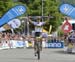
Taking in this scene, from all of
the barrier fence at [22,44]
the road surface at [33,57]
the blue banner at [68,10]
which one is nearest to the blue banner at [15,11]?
the blue banner at [68,10]

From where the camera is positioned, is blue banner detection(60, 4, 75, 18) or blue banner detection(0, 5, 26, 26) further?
blue banner detection(0, 5, 26, 26)

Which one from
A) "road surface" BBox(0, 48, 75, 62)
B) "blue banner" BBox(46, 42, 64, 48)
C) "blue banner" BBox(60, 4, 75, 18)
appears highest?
"blue banner" BBox(60, 4, 75, 18)

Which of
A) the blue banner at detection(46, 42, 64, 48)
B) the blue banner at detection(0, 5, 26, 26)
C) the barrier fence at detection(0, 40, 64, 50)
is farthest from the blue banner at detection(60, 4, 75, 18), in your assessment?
the blue banner at detection(46, 42, 64, 48)

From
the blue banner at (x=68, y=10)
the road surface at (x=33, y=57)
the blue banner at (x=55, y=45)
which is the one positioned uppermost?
the blue banner at (x=68, y=10)

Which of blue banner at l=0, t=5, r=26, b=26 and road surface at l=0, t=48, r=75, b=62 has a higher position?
blue banner at l=0, t=5, r=26, b=26

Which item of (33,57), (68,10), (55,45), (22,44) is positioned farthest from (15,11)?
(55,45)

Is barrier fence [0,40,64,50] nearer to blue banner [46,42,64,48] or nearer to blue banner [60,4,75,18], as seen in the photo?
blue banner [46,42,64,48]

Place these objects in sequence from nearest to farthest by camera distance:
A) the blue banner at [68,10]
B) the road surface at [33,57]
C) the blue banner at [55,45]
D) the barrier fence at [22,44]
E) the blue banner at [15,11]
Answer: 1. the road surface at [33,57]
2. the blue banner at [68,10]
3. the blue banner at [15,11]
4. the barrier fence at [22,44]
5. the blue banner at [55,45]

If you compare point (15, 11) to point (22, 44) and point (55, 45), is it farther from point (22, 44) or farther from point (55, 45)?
point (55, 45)

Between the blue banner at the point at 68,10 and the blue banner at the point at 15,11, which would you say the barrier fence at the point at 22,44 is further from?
the blue banner at the point at 68,10

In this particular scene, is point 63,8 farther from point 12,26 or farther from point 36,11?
point 36,11

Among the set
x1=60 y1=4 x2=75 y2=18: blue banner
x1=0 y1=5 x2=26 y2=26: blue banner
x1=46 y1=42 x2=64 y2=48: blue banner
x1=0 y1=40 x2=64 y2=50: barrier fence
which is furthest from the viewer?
x1=46 y1=42 x2=64 y2=48: blue banner

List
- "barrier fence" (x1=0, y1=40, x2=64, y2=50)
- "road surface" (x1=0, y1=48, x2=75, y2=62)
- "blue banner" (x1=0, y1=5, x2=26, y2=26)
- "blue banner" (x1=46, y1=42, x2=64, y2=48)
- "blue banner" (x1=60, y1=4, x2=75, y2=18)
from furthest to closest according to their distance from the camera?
"blue banner" (x1=46, y1=42, x2=64, y2=48), "barrier fence" (x1=0, y1=40, x2=64, y2=50), "blue banner" (x1=0, y1=5, x2=26, y2=26), "blue banner" (x1=60, y1=4, x2=75, y2=18), "road surface" (x1=0, y1=48, x2=75, y2=62)

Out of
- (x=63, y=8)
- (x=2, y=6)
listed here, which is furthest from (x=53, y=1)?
(x=63, y=8)
